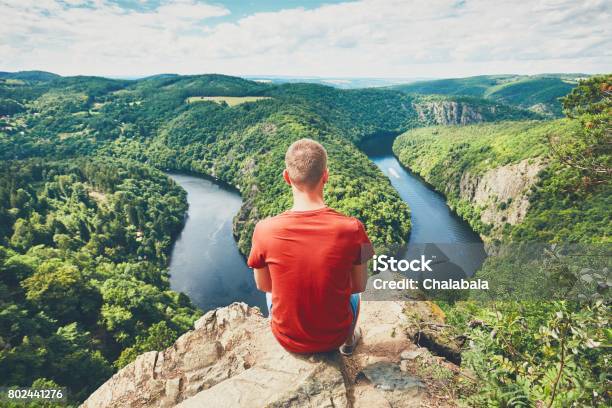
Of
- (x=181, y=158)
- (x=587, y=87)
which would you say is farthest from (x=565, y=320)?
(x=181, y=158)

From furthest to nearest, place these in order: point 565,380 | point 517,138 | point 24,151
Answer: point 24,151
point 517,138
point 565,380

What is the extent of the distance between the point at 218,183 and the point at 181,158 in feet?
105

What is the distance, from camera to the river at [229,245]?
61.1m

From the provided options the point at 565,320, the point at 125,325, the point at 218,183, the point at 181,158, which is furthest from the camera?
the point at 181,158

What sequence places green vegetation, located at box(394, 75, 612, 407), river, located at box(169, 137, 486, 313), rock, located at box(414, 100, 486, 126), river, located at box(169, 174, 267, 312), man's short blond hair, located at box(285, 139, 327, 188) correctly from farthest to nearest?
rock, located at box(414, 100, 486, 126)
river, located at box(169, 137, 486, 313)
river, located at box(169, 174, 267, 312)
man's short blond hair, located at box(285, 139, 327, 188)
green vegetation, located at box(394, 75, 612, 407)

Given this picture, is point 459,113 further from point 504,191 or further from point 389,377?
point 389,377

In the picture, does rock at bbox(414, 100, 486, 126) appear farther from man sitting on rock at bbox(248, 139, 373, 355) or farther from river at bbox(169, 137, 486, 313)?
man sitting on rock at bbox(248, 139, 373, 355)

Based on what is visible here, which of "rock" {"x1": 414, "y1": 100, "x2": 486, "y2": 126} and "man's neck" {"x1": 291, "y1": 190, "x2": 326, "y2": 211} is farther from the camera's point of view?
"rock" {"x1": 414, "y1": 100, "x2": 486, "y2": 126}

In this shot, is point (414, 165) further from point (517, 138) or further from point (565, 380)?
point (565, 380)

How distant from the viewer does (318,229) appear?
444 centimetres

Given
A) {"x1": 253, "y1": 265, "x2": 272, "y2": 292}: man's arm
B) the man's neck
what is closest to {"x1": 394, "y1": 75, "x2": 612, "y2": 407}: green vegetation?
the man's neck

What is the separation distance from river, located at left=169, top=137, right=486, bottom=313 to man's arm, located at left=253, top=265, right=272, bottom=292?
174ft

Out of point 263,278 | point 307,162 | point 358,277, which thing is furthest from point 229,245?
point 307,162

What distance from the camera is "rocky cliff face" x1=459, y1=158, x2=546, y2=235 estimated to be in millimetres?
73375
